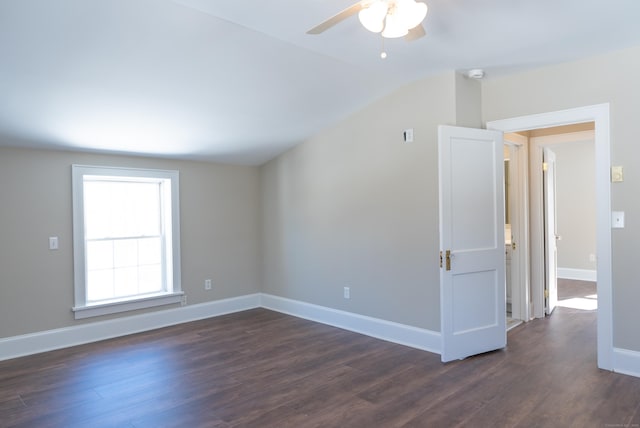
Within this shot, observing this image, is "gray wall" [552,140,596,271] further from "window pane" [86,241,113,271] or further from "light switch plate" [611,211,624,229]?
"window pane" [86,241,113,271]

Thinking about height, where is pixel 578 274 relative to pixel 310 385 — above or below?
above

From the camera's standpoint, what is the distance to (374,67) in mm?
3744

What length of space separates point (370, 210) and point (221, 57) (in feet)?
7.21

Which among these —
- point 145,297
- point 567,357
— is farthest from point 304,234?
point 567,357

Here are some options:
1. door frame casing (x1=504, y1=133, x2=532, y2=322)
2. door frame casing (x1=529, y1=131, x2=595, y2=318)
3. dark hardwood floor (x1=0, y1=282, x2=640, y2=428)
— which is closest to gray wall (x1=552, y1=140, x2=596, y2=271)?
door frame casing (x1=529, y1=131, x2=595, y2=318)

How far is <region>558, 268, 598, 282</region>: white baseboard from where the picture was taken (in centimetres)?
757

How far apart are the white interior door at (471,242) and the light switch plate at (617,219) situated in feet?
2.89

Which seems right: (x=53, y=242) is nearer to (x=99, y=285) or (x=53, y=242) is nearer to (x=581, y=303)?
(x=99, y=285)

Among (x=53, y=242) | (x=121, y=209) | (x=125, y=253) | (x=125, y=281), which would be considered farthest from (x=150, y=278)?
(x=53, y=242)

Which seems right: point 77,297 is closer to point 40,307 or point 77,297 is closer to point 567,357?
point 40,307

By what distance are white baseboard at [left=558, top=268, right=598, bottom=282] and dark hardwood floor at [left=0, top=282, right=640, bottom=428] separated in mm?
3655

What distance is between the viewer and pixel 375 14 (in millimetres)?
2037

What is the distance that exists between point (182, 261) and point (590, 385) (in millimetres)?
4370

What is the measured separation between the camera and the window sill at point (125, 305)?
4344mm
